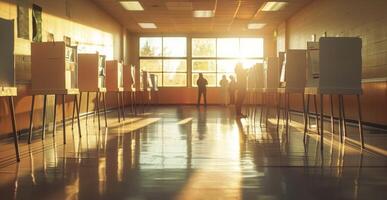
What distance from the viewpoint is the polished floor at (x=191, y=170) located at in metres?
2.72

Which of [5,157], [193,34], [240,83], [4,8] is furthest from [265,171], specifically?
[193,34]

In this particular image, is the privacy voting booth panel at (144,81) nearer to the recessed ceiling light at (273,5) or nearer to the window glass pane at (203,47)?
the recessed ceiling light at (273,5)

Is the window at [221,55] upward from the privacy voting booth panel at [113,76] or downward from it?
upward

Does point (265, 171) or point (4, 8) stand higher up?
point (4, 8)

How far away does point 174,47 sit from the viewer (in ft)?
69.6

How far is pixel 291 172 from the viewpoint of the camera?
11.2ft

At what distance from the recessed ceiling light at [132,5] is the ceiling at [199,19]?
139 millimetres

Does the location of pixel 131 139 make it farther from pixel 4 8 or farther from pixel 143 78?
pixel 143 78

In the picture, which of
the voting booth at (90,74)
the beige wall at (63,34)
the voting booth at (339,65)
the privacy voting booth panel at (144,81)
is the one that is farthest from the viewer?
the privacy voting booth panel at (144,81)

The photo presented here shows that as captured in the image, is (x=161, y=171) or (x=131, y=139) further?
(x=131, y=139)

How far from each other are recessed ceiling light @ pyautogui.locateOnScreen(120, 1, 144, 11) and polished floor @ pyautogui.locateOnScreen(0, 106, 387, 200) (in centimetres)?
861

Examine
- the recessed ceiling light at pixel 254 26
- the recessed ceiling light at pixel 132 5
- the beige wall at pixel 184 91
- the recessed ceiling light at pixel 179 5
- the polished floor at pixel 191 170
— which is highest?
the recessed ceiling light at pixel 132 5

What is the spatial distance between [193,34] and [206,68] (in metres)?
1.64

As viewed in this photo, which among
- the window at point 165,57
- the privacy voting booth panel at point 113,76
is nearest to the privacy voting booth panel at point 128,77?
the privacy voting booth panel at point 113,76
